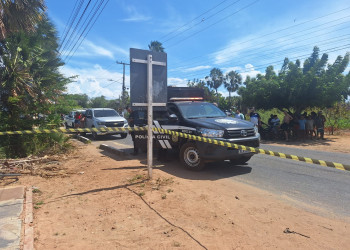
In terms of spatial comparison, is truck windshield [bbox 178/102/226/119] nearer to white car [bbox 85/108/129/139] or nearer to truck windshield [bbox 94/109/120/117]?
white car [bbox 85/108/129/139]

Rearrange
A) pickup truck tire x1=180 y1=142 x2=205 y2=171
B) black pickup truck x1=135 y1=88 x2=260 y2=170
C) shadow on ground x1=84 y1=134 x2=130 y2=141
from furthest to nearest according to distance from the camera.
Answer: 1. shadow on ground x1=84 y1=134 x2=130 y2=141
2. pickup truck tire x1=180 y1=142 x2=205 y2=171
3. black pickup truck x1=135 y1=88 x2=260 y2=170

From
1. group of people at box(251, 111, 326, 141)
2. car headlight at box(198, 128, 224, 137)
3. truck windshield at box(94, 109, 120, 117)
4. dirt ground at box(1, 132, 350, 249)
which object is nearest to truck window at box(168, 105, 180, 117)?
car headlight at box(198, 128, 224, 137)

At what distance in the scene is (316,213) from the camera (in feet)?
13.1

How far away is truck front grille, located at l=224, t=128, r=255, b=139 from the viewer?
6.02 metres

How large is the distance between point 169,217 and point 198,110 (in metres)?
4.04

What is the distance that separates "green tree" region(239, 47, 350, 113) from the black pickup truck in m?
8.95

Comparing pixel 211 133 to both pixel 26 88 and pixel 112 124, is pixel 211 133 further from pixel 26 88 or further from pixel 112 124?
pixel 112 124

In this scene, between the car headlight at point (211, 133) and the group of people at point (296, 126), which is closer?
the car headlight at point (211, 133)

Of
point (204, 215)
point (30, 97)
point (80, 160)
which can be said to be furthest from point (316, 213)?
point (30, 97)

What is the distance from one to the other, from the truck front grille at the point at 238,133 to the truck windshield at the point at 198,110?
3.75 feet

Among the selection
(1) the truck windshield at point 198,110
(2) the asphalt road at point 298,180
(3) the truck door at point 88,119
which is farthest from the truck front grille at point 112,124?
(1) the truck windshield at point 198,110

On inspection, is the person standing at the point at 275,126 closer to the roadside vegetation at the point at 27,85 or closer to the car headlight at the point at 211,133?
the car headlight at the point at 211,133

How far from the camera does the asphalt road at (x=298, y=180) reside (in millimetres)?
4441

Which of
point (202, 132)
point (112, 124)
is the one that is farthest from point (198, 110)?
point (112, 124)
